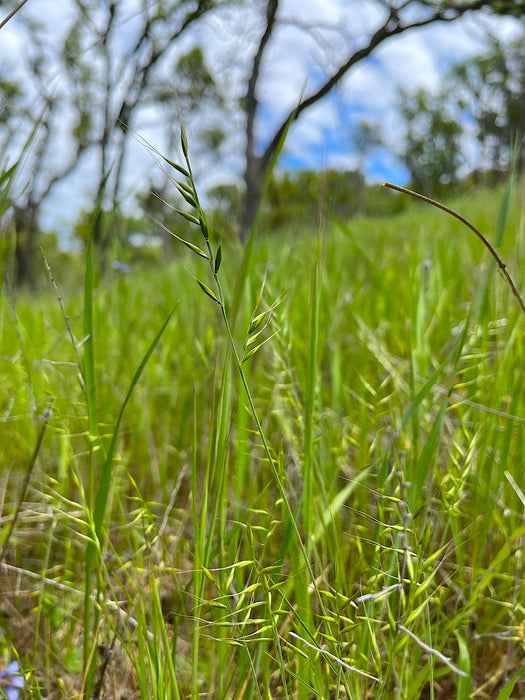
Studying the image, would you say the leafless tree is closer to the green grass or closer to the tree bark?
the tree bark

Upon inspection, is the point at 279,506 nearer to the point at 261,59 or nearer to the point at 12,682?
the point at 12,682

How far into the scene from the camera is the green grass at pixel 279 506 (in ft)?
1.41

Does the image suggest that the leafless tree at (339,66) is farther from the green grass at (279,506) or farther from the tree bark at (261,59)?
the green grass at (279,506)

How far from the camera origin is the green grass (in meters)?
0.43

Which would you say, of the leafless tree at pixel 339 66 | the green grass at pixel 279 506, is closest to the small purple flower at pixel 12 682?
the green grass at pixel 279 506

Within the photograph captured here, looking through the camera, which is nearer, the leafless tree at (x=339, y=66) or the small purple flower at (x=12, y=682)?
the small purple flower at (x=12, y=682)

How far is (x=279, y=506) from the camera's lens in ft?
2.31

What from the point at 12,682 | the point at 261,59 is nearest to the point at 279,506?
the point at 12,682

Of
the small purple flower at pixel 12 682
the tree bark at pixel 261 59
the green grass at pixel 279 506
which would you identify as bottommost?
the small purple flower at pixel 12 682

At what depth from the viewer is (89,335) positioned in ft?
1.78

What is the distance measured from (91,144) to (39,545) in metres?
15.4

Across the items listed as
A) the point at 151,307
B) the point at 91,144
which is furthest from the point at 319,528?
the point at 91,144

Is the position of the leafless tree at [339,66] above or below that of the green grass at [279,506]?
above

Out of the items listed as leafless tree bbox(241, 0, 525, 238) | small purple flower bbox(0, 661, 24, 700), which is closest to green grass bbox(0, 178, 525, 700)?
small purple flower bbox(0, 661, 24, 700)
